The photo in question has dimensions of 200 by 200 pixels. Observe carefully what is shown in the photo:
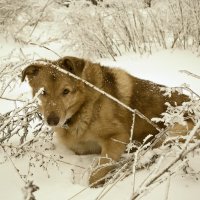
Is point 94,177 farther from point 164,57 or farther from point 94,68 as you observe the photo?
point 164,57

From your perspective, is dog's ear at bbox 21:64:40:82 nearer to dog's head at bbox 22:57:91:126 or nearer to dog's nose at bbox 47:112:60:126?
dog's head at bbox 22:57:91:126

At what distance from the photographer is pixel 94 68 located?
399cm

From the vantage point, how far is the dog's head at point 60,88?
3631 mm

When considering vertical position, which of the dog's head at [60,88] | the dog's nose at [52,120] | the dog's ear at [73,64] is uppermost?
the dog's ear at [73,64]

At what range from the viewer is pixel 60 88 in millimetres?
3684

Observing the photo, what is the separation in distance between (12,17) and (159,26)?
434 cm

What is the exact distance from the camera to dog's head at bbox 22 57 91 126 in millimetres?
3631

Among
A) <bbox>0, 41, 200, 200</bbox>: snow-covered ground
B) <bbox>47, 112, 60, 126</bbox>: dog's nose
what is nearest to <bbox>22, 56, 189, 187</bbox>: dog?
<bbox>47, 112, 60, 126</bbox>: dog's nose

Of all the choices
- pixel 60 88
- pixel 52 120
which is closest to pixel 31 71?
pixel 60 88

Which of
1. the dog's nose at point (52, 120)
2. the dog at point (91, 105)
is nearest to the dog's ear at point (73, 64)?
the dog at point (91, 105)

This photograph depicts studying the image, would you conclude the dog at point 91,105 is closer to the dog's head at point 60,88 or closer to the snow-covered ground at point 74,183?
the dog's head at point 60,88

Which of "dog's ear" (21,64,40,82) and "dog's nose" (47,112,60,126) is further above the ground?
"dog's ear" (21,64,40,82)

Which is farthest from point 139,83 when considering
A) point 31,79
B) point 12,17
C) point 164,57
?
point 12,17

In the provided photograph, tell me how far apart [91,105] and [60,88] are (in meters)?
0.39
